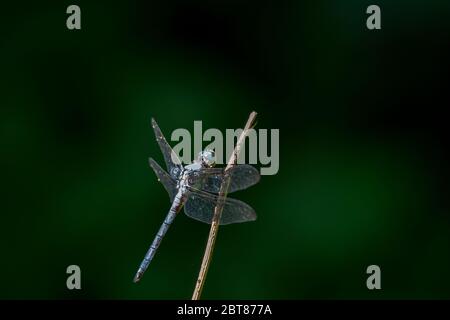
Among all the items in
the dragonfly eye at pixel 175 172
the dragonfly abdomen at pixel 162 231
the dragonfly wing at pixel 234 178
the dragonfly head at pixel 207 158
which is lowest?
the dragonfly abdomen at pixel 162 231

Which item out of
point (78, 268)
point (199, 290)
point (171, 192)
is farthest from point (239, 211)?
point (78, 268)

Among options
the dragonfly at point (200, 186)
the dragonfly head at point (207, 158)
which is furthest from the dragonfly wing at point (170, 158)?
the dragonfly head at point (207, 158)

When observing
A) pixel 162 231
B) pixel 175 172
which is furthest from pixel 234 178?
pixel 162 231

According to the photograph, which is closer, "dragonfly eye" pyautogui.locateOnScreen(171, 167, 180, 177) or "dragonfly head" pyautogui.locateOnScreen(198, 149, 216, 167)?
"dragonfly head" pyautogui.locateOnScreen(198, 149, 216, 167)

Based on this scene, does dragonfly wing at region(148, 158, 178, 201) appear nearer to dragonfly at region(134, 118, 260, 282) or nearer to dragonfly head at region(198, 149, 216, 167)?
dragonfly at region(134, 118, 260, 282)

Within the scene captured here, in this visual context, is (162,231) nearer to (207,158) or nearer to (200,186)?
(200,186)

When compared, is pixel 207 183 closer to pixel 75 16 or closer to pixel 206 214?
pixel 206 214

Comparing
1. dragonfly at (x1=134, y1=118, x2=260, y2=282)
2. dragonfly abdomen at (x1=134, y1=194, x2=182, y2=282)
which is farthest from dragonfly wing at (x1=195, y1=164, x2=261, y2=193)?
dragonfly abdomen at (x1=134, y1=194, x2=182, y2=282)

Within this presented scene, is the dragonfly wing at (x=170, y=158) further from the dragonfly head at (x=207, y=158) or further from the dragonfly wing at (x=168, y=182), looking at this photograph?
the dragonfly head at (x=207, y=158)

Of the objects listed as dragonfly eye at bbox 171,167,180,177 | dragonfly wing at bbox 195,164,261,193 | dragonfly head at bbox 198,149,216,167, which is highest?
dragonfly head at bbox 198,149,216,167
